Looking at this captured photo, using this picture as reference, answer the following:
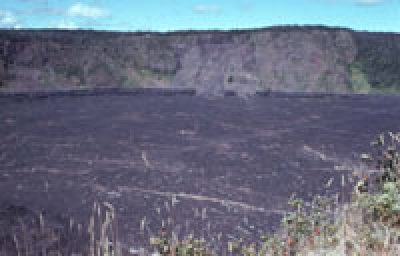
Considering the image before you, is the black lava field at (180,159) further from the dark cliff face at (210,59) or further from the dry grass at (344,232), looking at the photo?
the dark cliff face at (210,59)

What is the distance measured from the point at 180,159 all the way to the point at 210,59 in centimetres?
3125

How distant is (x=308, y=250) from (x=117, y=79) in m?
38.9

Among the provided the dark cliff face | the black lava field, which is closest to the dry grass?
the black lava field

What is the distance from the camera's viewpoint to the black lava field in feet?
35.2

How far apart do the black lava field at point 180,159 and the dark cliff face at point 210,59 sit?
12.7m

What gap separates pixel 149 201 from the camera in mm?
11398

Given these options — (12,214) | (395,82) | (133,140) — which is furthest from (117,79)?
(12,214)

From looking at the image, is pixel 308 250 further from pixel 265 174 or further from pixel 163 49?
pixel 163 49

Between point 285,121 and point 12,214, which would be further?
point 285,121

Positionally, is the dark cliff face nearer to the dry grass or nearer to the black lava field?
the black lava field

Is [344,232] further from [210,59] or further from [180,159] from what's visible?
[210,59]

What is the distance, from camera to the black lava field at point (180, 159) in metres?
10.7

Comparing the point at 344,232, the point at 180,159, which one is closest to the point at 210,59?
the point at 180,159

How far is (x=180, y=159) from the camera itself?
51.9ft
